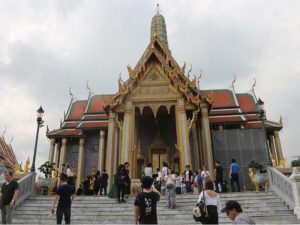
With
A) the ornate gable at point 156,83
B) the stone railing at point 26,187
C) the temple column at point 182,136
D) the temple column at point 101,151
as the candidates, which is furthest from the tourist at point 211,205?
the temple column at point 101,151

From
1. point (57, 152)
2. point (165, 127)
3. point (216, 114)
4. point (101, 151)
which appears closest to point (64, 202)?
point (165, 127)

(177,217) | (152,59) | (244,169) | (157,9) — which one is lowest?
(177,217)

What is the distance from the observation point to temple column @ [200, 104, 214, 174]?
14312mm

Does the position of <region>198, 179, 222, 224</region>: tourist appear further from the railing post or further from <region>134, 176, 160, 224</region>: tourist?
the railing post

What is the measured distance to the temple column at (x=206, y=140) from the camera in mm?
14312

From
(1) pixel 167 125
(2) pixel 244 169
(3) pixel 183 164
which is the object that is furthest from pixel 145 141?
(2) pixel 244 169

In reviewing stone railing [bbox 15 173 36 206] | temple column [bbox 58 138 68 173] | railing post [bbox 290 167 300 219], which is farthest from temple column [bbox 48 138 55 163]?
railing post [bbox 290 167 300 219]

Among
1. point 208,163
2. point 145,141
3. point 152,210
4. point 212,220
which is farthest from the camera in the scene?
point 145,141

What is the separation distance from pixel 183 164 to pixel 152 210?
1003 centimetres

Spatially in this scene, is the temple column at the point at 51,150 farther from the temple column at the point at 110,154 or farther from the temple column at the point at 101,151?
the temple column at the point at 110,154

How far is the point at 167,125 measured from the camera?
59.3ft

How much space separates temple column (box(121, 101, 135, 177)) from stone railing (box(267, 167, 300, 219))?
254 inches

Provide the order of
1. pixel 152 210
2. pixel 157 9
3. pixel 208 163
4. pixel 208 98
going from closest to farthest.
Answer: pixel 152 210 → pixel 208 163 → pixel 208 98 → pixel 157 9

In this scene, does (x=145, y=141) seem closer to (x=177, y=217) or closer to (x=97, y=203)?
(x=97, y=203)
